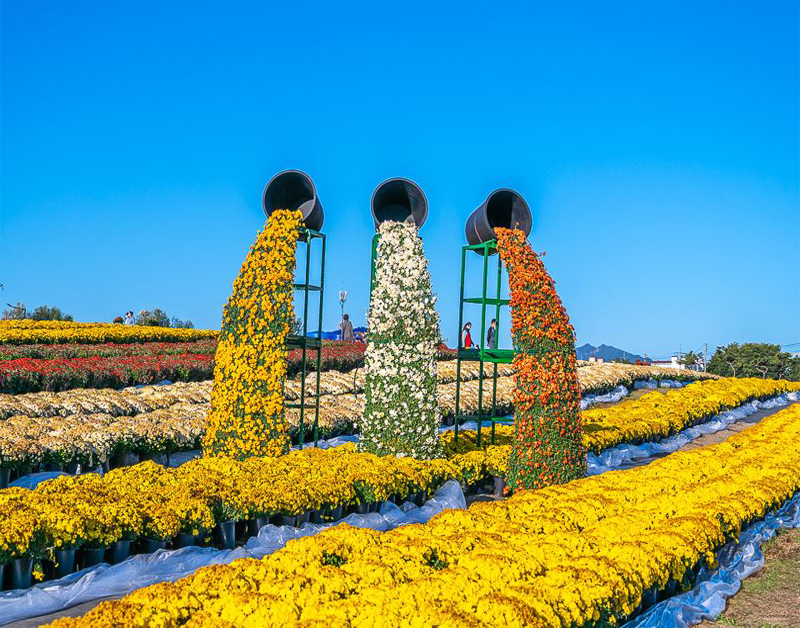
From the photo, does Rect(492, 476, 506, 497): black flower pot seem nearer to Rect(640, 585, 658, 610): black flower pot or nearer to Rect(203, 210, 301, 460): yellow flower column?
Rect(203, 210, 301, 460): yellow flower column

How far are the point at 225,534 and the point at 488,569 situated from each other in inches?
124

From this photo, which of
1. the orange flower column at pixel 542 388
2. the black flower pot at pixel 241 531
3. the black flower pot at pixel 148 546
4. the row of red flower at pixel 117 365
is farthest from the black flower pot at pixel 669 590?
the row of red flower at pixel 117 365

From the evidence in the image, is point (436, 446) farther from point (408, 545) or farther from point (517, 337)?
point (408, 545)

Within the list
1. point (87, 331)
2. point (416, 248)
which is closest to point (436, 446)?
point (416, 248)

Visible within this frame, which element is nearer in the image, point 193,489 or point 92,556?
point 92,556

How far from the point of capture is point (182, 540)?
23.7ft

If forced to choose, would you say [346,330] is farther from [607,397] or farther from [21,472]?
[21,472]

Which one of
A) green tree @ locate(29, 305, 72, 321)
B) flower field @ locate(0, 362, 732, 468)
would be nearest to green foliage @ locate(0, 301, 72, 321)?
green tree @ locate(29, 305, 72, 321)

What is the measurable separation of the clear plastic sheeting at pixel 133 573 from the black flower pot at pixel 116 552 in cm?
25

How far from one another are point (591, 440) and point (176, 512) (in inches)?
329

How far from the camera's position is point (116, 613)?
442cm

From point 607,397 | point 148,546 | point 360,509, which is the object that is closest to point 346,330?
point 607,397

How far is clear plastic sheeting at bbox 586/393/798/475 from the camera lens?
1348 centimetres

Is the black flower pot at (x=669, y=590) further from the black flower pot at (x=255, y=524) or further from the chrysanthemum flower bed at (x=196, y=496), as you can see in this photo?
the black flower pot at (x=255, y=524)
